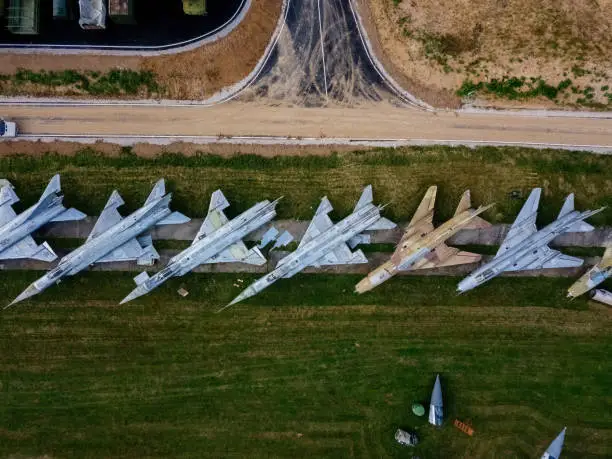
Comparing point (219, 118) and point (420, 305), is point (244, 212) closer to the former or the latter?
point (219, 118)

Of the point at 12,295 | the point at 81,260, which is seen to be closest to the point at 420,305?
the point at 81,260

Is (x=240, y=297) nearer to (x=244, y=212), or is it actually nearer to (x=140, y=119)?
(x=244, y=212)

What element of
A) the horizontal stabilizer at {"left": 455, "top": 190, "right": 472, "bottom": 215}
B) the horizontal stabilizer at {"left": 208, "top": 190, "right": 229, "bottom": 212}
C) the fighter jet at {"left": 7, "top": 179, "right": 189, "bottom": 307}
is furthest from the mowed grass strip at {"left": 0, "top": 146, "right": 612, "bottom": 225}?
the fighter jet at {"left": 7, "top": 179, "right": 189, "bottom": 307}

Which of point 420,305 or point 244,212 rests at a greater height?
point 244,212

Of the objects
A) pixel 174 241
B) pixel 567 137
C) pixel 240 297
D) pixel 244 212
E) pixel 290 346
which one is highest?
pixel 567 137

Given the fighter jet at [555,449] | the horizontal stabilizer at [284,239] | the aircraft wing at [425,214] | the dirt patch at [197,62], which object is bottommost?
the fighter jet at [555,449]

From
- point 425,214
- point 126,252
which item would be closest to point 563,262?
point 425,214

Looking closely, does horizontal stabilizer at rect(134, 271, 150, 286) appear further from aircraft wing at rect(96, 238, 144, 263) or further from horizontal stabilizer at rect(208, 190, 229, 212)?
horizontal stabilizer at rect(208, 190, 229, 212)

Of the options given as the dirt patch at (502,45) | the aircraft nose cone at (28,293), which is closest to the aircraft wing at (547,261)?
the dirt patch at (502,45)

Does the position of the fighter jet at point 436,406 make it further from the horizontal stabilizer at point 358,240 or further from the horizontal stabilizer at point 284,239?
the horizontal stabilizer at point 284,239
